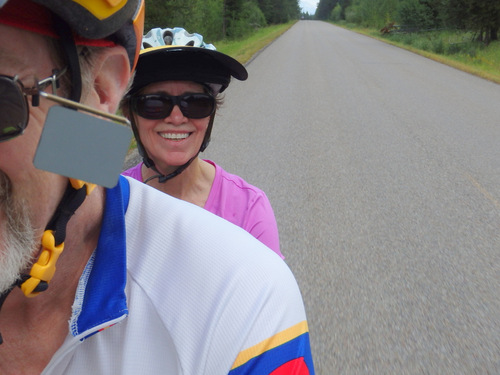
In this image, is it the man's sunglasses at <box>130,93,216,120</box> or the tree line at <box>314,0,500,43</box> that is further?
the tree line at <box>314,0,500,43</box>

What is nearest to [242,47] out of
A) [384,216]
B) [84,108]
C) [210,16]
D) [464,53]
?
[464,53]

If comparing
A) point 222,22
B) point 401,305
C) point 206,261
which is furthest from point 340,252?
point 222,22

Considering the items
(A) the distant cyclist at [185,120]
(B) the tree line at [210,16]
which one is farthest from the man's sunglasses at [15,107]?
(B) the tree line at [210,16]

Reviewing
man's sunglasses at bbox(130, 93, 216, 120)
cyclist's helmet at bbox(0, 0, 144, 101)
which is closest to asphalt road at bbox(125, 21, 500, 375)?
man's sunglasses at bbox(130, 93, 216, 120)

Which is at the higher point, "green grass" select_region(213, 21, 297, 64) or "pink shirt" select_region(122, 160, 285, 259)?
"pink shirt" select_region(122, 160, 285, 259)

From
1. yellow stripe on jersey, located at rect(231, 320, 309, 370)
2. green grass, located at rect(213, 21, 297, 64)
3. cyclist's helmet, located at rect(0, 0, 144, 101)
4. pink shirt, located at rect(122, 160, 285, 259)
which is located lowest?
green grass, located at rect(213, 21, 297, 64)

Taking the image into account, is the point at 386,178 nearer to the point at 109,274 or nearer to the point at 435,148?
the point at 435,148

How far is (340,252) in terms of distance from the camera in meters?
3.75

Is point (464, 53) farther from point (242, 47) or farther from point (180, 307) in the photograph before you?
point (180, 307)

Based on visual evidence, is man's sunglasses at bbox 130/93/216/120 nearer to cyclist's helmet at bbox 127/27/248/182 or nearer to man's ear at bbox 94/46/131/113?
cyclist's helmet at bbox 127/27/248/182

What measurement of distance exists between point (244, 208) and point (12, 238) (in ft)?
3.68

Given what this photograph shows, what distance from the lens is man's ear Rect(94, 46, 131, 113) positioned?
0.98 meters

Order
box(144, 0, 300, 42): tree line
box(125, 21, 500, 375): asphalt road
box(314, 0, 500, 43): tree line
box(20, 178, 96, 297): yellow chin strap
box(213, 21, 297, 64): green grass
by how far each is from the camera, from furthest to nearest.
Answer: box(314, 0, 500, 43): tree line < box(144, 0, 300, 42): tree line < box(213, 21, 297, 64): green grass < box(125, 21, 500, 375): asphalt road < box(20, 178, 96, 297): yellow chin strap

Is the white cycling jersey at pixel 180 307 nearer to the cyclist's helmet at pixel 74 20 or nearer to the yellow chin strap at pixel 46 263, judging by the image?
the yellow chin strap at pixel 46 263
